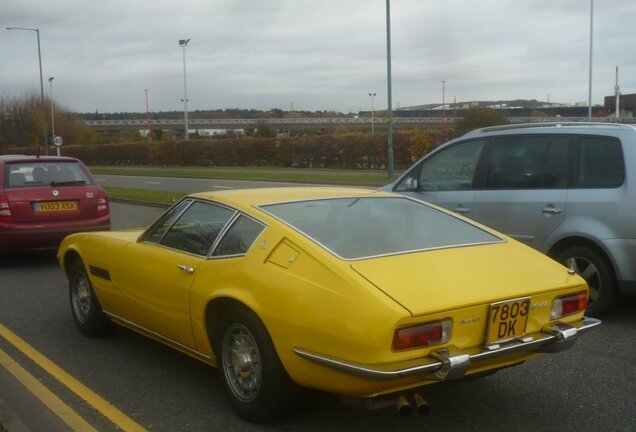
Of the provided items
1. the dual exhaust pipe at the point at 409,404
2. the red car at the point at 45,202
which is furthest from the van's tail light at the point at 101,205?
the dual exhaust pipe at the point at 409,404

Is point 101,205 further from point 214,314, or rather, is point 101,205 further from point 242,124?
point 242,124

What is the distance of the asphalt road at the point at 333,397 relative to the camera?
393cm

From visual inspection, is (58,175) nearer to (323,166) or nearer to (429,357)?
(429,357)

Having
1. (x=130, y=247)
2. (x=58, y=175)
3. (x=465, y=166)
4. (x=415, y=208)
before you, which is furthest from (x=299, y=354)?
(x=58, y=175)

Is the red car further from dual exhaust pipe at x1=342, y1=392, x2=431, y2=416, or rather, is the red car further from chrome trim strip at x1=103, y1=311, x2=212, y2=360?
dual exhaust pipe at x1=342, y1=392, x2=431, y2=416

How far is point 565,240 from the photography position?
6363mm

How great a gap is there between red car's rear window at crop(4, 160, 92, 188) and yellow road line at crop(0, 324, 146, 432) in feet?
12.9

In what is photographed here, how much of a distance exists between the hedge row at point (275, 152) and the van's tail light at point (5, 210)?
23.9 m

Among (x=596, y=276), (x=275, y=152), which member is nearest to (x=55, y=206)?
(x=596, y=276)

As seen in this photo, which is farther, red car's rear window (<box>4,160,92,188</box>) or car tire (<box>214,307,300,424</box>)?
red car's rear window (<box>4,160,92,188</box>)

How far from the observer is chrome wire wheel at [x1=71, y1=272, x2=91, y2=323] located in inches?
228

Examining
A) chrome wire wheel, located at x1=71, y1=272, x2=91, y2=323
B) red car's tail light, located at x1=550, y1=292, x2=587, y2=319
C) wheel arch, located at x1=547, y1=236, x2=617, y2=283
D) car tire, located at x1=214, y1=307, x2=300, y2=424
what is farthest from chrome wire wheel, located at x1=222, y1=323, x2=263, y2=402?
wheel arch, located at x1=547, y1=236, x2=617, y2=283

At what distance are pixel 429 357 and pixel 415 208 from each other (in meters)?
1.60

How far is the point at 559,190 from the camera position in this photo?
6.45 metres
